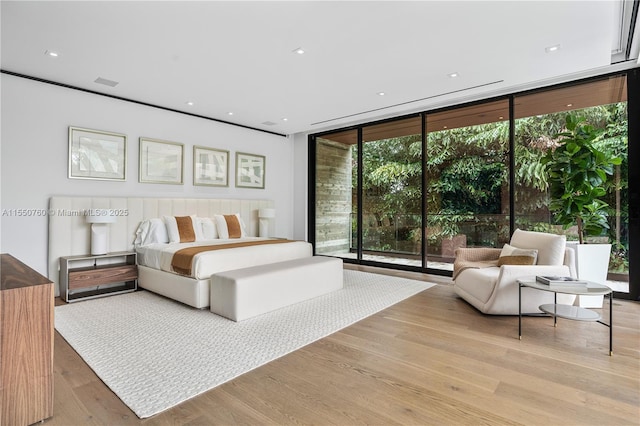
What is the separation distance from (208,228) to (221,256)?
1730 mm

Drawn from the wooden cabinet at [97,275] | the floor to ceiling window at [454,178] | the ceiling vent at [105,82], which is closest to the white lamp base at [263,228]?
the floor to ceiling window at [454,178]

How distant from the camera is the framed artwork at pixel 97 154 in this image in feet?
14.1

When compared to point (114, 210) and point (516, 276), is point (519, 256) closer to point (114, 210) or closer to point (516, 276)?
point (516, 276)

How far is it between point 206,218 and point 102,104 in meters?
2.14

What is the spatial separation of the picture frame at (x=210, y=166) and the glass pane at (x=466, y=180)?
3.58 metres

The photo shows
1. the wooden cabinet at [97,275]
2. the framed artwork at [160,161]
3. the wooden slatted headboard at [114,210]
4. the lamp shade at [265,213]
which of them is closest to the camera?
the wooden cabinet at [97,275]

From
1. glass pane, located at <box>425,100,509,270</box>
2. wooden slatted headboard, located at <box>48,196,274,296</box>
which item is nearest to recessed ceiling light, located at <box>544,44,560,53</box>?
glass pane, located at <box>425,100,509,270</box>

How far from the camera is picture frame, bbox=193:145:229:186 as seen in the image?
18.6ft

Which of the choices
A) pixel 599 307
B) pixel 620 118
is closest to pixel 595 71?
pixel 620 118

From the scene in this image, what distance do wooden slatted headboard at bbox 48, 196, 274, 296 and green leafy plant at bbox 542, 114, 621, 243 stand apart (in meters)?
4.97

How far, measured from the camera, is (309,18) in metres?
2.77

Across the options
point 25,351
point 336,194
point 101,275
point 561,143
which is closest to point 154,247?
point 101,275

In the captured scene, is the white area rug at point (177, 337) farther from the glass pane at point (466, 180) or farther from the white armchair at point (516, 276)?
the glass pane at point (466, 180)

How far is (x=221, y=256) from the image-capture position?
3.77 m
